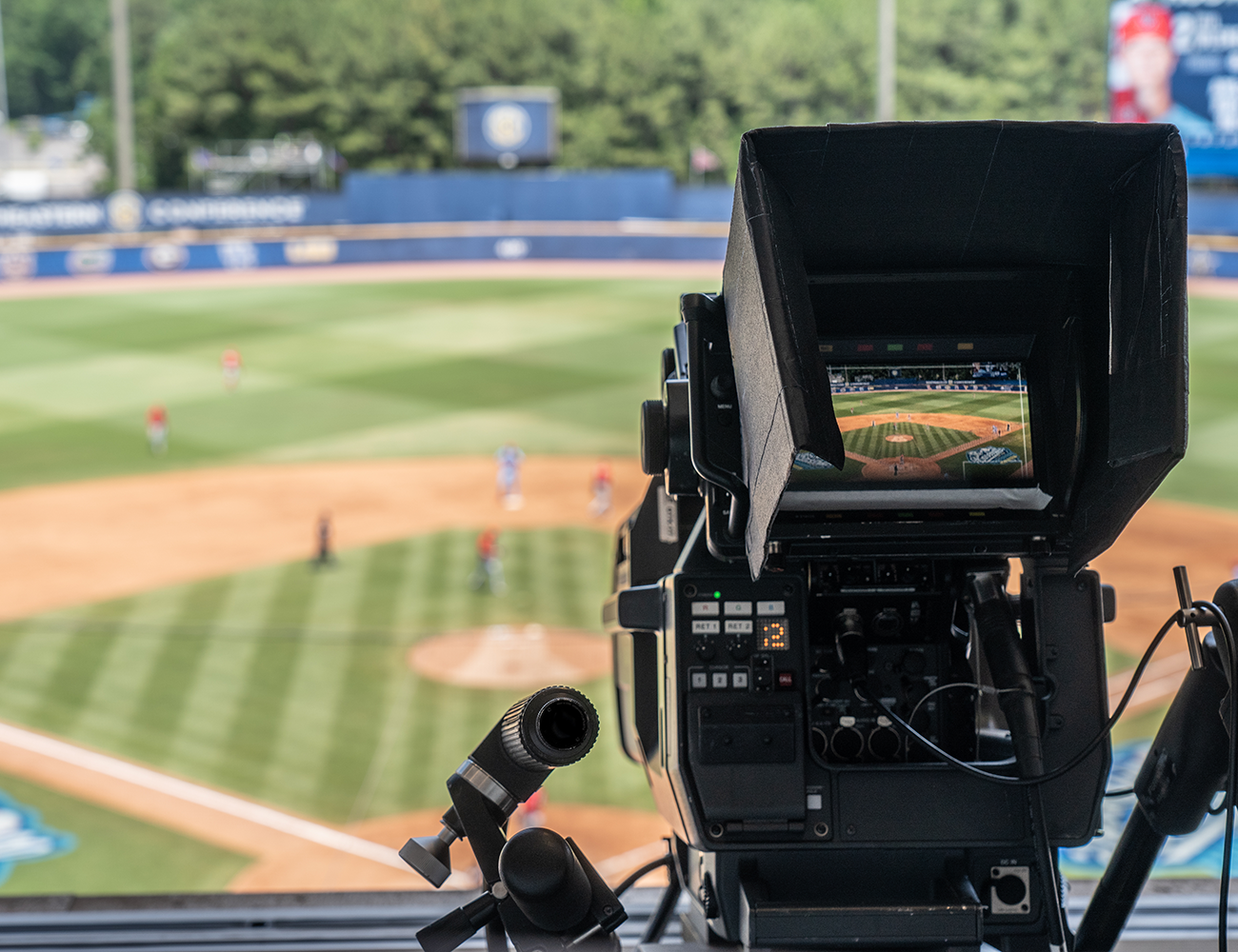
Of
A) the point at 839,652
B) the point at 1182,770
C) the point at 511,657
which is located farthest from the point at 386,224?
the point at 1182,770

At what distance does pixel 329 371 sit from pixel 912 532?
59.7 feet

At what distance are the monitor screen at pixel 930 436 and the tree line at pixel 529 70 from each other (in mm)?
28674

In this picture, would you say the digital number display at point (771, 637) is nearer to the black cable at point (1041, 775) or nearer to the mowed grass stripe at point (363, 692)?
the black cable at point (1041, 775)

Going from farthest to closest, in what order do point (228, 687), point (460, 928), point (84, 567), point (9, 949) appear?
point (84, 567) < point (228, 687) < point (9, 949) < point (460, 928)

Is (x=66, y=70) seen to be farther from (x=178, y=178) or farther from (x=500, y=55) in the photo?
(x=500, y=55)

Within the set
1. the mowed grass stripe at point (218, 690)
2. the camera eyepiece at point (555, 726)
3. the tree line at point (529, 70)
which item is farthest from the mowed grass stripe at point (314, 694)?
the tree line at point (529, 70)

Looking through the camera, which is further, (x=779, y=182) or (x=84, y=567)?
(x=84, y=567)

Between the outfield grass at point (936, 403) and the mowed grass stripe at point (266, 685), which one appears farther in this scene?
the mowed grass stripe at point (266, 685)

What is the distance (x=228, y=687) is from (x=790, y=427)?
828 cm

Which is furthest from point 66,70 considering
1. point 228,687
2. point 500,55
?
point 228,687

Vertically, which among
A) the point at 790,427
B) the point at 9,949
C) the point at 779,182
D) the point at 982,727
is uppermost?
the point at 779,182

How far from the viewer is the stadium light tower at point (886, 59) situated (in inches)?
886

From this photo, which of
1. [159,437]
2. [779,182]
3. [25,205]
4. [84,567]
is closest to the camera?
[779,182]

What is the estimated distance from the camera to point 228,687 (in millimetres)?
8922
